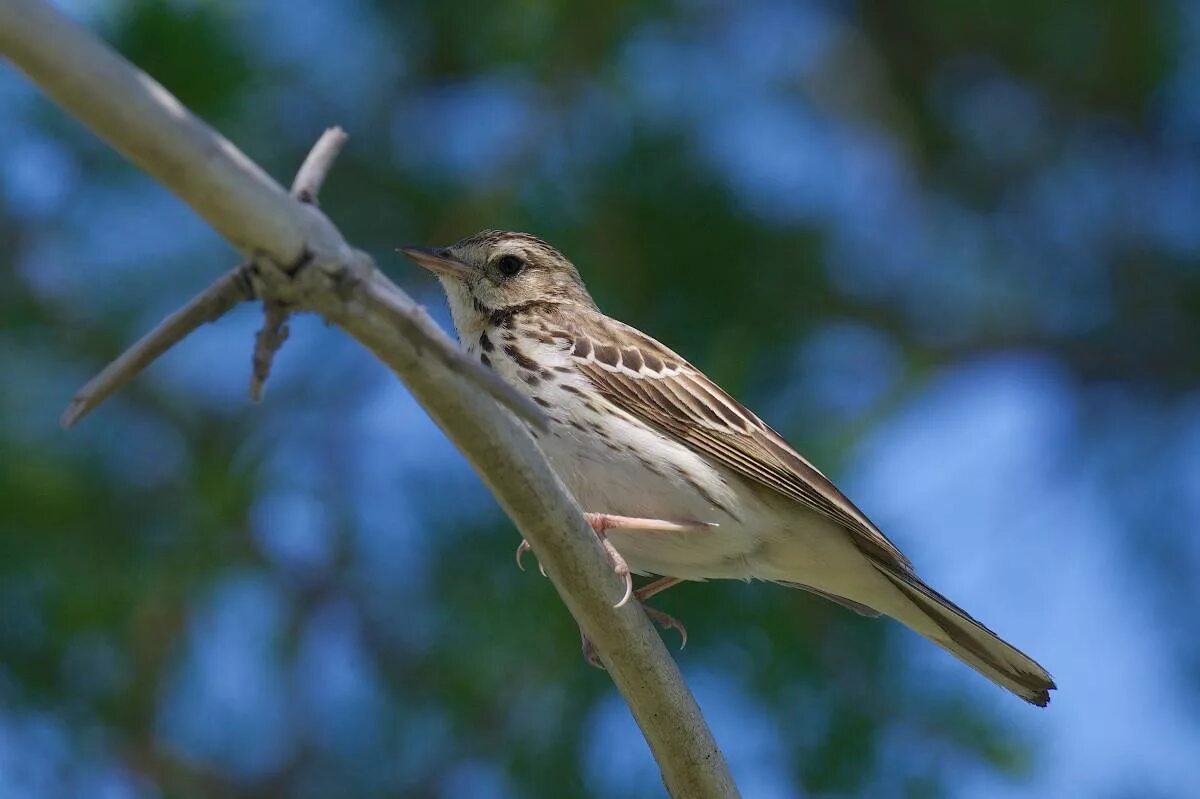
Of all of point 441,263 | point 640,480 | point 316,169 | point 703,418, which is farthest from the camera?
point 441,263

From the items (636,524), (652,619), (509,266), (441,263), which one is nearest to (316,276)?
(636,524)

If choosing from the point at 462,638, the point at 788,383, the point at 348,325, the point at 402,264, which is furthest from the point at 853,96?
the point at 348,325

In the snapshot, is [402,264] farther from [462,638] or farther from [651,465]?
[651,465]

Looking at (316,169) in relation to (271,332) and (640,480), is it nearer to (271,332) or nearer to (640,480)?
(271,332)

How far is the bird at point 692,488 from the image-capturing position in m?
3.56

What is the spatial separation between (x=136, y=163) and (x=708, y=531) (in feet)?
7.18

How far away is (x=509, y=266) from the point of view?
169 inches

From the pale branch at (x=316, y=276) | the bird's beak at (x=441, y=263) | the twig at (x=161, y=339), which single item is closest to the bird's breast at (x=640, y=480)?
the bird's beak at (x=441, y=263)

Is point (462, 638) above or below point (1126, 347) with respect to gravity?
below

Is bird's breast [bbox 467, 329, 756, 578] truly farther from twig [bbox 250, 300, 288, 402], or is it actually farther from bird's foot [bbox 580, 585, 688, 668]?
twig [bbox 250, 300, 288, 402]

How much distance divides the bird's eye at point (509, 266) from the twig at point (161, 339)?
245 centimetres

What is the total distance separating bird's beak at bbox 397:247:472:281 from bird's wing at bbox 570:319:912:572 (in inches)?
16.7

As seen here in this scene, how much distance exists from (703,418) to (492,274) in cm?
80

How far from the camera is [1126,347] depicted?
24.2ft
